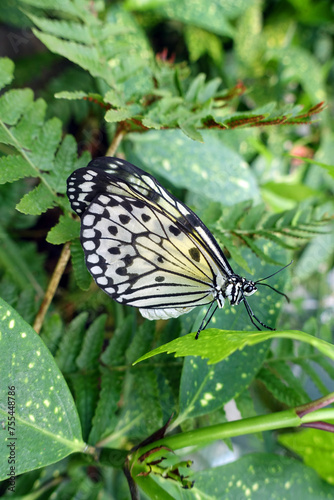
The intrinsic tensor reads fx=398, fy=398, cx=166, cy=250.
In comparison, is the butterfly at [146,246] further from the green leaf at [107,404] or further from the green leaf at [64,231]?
the green leaf at [107,404]

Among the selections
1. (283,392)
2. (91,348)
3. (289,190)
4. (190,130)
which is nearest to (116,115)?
(190,130)

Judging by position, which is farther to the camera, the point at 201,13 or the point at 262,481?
the point at 201,13

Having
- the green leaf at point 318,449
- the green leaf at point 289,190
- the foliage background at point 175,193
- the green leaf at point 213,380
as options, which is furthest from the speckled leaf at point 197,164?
the green leaf at point 318,449

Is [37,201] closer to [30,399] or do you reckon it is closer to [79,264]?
[79,264]

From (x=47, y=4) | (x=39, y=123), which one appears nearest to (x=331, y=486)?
(x=39, y=123)

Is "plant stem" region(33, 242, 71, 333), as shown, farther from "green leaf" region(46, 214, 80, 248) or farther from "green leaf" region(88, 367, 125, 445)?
"green leaf" region(88, 367, 125, 445)

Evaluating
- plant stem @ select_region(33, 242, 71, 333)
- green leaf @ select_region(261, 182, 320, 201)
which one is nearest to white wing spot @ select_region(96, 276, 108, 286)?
plant stem @ select_region(33, 242, 71, 333)

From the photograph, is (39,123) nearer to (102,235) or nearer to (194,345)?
(102,235)
